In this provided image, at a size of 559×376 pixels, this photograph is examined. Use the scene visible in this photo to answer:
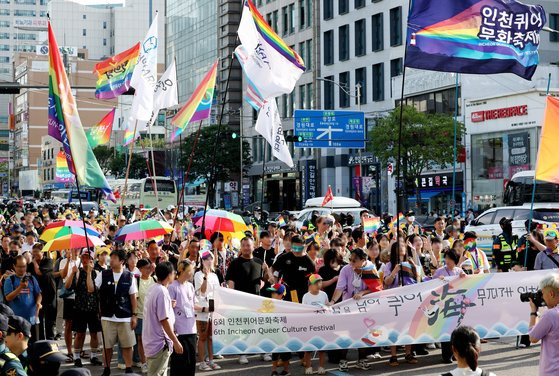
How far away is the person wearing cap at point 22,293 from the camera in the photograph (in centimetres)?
1173

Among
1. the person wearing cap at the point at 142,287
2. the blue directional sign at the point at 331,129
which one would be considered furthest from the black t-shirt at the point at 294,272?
the blue directional sign at the point at 331,129

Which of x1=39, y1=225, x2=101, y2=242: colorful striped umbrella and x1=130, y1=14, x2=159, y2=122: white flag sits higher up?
x1=130, y1=14, x2=159, y2=122: white flag

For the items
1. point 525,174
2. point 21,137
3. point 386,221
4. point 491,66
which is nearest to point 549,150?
point 491,66

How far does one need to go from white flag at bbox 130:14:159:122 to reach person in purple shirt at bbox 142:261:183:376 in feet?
33.8

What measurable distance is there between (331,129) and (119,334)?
3045cm

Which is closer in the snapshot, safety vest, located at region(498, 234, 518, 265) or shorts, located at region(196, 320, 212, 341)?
shorts, located at region(196, 320, 212, 341)

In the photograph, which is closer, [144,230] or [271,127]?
[144,230]

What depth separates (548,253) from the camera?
504 inches

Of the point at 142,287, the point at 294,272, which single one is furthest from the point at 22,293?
the point at 294,272

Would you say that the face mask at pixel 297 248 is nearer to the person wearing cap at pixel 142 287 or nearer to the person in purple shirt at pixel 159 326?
the person wearing cap at pixel 142 287

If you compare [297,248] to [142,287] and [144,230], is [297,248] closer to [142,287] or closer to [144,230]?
[142,287]

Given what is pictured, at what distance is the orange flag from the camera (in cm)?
1229

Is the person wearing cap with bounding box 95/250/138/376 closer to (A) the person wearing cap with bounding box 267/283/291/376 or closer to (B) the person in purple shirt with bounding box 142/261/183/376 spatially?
(A) the person wearing cap with bounding box 267/283/291/376

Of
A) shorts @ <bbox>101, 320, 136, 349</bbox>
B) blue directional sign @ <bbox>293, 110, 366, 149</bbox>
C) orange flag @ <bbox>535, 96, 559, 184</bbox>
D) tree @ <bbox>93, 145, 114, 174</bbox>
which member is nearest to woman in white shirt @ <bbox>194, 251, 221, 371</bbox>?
shorts @ <bbox>101, 320, 136, 349</bbox>
